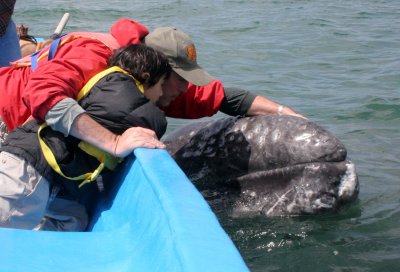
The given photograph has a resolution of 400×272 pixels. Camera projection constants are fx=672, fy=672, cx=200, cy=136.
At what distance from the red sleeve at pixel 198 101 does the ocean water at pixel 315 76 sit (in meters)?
0.75

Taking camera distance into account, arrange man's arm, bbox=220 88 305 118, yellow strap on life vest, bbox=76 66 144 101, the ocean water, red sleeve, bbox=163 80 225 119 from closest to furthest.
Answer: yellow strap on life vest, bbox=76 66 144 101, the ocean water, red sleeve, bbox=163 80 225 119, man's arm, bbox=220 88 305 118

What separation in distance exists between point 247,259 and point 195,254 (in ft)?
5.85

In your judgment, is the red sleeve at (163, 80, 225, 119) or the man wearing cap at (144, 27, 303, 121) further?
the red sleeve at (163, 80, 225, 119)

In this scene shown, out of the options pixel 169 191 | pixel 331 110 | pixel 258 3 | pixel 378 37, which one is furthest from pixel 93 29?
pixel 169 191

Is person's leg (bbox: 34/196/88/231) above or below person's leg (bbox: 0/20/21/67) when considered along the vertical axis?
below

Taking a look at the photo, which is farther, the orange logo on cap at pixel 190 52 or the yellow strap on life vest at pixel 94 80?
the orange logo on cap at pixel 190 52

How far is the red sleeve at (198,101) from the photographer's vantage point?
175 inches

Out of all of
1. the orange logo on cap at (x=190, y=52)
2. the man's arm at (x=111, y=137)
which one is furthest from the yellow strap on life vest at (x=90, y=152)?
the orange logo on cap at (x=190, y=52)

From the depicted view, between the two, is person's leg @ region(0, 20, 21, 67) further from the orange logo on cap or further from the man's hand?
the man's hand

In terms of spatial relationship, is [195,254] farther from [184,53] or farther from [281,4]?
[281,4]

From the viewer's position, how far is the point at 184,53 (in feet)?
12.2

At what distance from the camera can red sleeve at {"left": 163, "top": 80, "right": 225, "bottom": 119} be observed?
14.6 feet

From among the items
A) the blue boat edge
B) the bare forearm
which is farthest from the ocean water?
the blue boat edge

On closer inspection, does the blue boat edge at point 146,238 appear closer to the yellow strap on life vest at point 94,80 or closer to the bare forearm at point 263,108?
Result: the yellow strap on life vest at point 94,80
